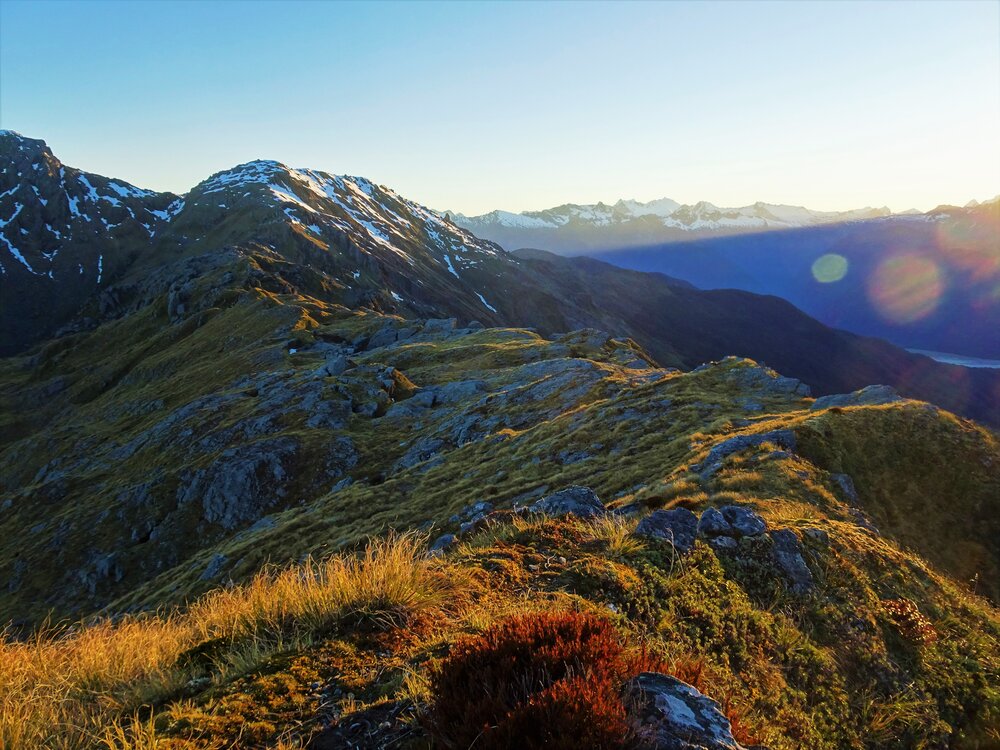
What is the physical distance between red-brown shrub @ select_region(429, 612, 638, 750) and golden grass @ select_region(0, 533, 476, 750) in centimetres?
Result: 203

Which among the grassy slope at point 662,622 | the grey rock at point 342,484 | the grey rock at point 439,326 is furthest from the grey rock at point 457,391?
the grey rock at point 439,326

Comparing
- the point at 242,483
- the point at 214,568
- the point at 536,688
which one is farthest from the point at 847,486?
the point at 242,483

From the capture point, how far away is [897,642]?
8.23 metres

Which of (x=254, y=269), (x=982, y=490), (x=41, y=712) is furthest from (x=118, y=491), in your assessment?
(x=254, y=269)

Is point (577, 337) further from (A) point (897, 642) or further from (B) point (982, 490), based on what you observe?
(A) point (897, 642)

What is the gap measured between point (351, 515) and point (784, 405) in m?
26.4

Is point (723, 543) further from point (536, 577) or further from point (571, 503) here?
point (571, 503)

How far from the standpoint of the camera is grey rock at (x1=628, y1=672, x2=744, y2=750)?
4.01 meters

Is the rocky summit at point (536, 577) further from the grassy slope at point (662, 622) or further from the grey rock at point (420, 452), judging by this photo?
the grey rock at point (420, 452)

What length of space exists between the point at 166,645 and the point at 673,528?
831 cm

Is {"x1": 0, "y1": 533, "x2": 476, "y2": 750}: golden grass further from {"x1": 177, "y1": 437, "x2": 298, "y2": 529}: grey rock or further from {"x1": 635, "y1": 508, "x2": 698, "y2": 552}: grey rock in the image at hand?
{"x1": 177, "y1": 437, "x2": 298, "y2": 529}: grey rock

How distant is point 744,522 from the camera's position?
1012cm

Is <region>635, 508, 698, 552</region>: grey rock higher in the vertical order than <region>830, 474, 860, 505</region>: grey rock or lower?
higher

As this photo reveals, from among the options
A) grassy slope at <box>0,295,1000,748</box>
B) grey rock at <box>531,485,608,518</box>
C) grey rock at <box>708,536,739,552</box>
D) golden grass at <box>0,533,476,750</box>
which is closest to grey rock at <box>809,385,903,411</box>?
grassy slope at <box>0,295,1000,748</box>
